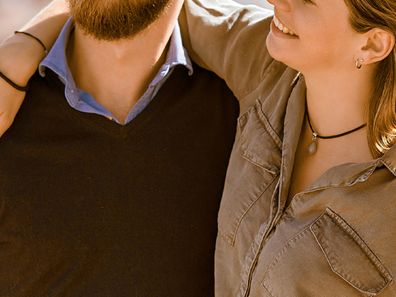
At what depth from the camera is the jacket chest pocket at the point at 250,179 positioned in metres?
1.74

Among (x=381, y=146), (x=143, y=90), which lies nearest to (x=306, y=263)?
(x=381, y=146)

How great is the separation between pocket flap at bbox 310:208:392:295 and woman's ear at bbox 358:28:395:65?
318mm

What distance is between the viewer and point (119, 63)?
196cm

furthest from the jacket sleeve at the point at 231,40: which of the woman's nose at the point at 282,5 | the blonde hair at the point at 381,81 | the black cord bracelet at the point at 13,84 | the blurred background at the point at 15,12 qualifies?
the blurred background at the point at 15,12

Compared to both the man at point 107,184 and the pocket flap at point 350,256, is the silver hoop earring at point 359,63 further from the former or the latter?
the man at point 107,184

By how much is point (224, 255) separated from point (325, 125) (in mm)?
→ 374

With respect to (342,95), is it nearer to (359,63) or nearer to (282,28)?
(359,63)

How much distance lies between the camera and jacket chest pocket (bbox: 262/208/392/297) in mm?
1491

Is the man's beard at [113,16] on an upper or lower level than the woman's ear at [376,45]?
lower

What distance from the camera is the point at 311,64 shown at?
1653 mm

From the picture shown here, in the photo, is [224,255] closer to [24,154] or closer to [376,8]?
[24,154]

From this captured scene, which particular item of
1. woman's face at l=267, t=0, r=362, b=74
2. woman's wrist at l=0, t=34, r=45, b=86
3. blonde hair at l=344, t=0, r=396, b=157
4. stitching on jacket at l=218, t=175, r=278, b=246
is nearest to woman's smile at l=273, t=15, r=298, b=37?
woman's face at l=267, t=0, r=362, b=74

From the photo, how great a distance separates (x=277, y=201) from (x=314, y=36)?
1.16 ft

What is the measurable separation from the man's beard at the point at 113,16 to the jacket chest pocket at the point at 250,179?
346mm
